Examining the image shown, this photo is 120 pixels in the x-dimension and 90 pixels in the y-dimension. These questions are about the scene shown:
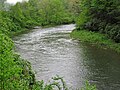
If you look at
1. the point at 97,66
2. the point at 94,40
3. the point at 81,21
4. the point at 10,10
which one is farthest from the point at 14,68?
the point at 10,10

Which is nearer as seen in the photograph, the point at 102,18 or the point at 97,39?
the point at 97,39

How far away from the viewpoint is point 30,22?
3364 inches

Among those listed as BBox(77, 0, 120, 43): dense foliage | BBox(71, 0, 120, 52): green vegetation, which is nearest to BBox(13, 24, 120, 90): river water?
BBox(71, 0, 120, 52): green vegetation

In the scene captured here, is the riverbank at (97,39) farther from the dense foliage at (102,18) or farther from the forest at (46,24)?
the dense foliage at (102,18)

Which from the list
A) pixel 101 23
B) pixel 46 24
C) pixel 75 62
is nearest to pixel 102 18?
pixel 101 23

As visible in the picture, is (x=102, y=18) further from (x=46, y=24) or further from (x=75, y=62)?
(x=46, y=24)

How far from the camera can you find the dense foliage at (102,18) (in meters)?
42.8

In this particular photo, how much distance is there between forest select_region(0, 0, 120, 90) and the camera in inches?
Result: 411

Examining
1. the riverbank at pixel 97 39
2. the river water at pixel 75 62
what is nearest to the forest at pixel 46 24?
the riverbank at pixel 97 39

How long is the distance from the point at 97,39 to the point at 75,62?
1413 centimetres

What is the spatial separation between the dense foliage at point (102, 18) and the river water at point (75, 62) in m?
4.29

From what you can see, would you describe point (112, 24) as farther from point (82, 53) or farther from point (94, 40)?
point (82, 53)

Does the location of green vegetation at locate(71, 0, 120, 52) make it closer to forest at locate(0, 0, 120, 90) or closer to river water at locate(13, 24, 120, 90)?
forest at locate(0, 0, 120, 90)

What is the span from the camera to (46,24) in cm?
9138
